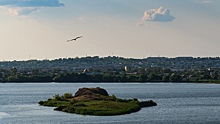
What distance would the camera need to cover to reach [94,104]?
10831cm

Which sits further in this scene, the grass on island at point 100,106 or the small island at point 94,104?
the small island at point 94,104

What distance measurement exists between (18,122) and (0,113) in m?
18.3

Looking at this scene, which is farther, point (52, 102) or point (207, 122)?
point (52, 102)

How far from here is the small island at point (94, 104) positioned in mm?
100625

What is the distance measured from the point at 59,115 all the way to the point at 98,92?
32.1 meters

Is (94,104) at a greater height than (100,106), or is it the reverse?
(94,104)

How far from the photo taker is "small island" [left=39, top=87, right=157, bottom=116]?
100625mm

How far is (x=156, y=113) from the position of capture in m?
102

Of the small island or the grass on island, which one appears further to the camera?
the small island

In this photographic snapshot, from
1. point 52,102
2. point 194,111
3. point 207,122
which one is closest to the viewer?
point 207,122

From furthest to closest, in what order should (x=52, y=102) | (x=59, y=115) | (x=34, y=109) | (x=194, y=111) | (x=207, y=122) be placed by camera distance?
Result: (x=52, y=102) → (x=34, y=109) → (x=194, y=111) → (x=59, y=115) → (x=207, y=122)

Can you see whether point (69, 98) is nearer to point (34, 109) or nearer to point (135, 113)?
point (34, 109)

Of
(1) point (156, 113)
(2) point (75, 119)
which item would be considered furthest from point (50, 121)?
(1) point (156, 113)

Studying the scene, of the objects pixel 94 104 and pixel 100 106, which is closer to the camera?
pixel 100 106
